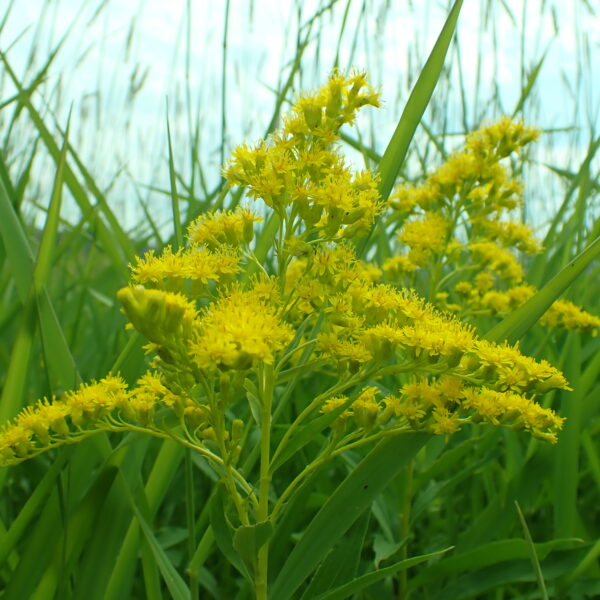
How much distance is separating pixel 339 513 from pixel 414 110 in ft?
2.44

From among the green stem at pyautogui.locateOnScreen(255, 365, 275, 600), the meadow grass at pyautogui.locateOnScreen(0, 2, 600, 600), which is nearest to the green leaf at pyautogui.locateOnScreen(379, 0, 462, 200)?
the meadow grass at pyautogui.locateOnScreen(0, 2, 600, 600)

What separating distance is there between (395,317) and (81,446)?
0.68 metres

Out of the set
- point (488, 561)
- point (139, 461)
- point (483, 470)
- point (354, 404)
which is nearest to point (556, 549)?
point (488, 561)

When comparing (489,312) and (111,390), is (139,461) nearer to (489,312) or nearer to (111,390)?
(111,390)

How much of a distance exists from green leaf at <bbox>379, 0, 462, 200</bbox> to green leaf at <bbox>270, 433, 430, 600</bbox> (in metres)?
0.49

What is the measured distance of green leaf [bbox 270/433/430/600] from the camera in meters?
1.03

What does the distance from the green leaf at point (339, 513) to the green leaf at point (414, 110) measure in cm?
49

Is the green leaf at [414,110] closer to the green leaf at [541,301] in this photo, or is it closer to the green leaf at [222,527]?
the green leaf at [541,301]

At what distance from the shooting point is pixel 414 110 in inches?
48.6

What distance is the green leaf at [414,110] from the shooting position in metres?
1.23

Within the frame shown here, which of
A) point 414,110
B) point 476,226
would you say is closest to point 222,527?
point 414,110

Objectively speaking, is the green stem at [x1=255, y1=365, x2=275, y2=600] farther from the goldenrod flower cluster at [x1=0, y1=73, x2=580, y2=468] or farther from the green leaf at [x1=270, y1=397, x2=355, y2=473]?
the green leaf at [x1=270, y1=397, x2=355, y2=473]

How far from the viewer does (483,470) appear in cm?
182

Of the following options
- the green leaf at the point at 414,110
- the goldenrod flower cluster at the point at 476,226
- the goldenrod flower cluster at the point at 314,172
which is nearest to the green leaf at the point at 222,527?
the goldenrod flower cluster at the point at 314,172
